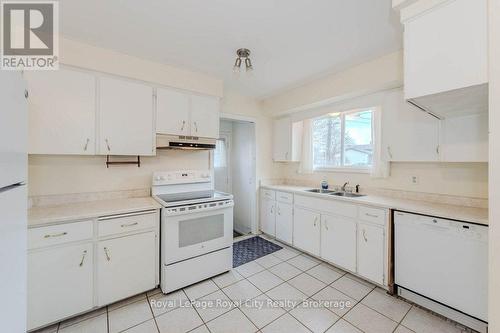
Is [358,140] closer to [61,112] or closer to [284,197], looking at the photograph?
[284,197]

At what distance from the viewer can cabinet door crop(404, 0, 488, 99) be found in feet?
3.53

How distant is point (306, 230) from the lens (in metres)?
2.95

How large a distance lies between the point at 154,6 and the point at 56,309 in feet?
8.24

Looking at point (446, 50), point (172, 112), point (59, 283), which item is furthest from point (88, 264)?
point (446, 50)

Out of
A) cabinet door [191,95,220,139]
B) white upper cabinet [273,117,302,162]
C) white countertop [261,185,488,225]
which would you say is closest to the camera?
white countertop [261,185,488,225]

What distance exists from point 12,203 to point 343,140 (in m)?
3.41

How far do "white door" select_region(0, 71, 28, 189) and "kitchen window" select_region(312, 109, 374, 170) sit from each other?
321 cm

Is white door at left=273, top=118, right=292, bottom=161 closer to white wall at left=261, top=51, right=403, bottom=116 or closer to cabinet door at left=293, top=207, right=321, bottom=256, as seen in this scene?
white wall at left=261, top=51, right=403, bottom=116

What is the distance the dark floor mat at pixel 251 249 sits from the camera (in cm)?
292

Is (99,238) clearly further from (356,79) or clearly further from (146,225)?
(356,79)

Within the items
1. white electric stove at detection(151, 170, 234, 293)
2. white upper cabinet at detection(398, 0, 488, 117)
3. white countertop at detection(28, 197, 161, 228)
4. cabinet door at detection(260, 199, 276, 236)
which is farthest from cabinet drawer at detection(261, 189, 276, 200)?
white upper cabinet at detection(398, 0, 488, 117)

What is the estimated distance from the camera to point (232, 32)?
192 centimetres

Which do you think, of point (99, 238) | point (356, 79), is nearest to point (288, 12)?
point (356, 79)

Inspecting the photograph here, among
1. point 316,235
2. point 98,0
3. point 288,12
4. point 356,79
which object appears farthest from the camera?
point 316,235
